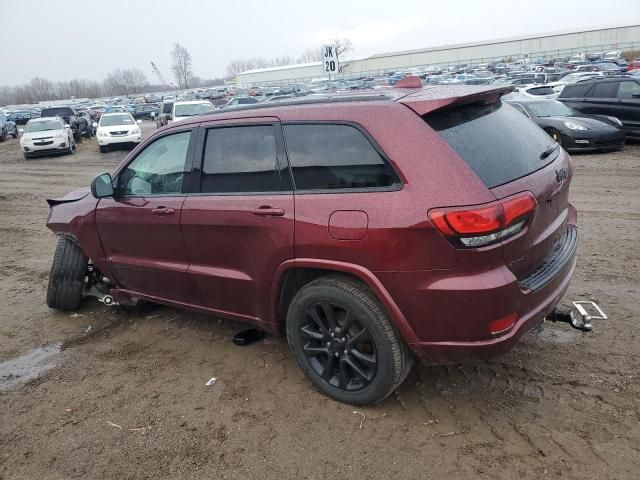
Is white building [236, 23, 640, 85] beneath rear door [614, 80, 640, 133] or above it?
above

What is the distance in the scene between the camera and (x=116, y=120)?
64.9 ft

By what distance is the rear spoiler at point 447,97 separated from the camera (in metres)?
2.87

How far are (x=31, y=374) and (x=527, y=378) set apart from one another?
3561mm

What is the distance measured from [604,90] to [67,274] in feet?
43.2

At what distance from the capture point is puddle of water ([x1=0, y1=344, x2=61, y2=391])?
12.7ft

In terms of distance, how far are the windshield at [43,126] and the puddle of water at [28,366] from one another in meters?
18.0

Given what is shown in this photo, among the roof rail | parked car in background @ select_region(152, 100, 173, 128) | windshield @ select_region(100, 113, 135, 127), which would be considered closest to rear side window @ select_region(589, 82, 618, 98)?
the roof rail

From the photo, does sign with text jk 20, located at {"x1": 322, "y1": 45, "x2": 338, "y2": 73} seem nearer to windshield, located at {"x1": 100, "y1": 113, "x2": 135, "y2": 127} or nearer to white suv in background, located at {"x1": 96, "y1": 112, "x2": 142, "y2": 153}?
white suv in background, located at {"x1": 96, "y1": 112, "x2": 142, "y2": 153}

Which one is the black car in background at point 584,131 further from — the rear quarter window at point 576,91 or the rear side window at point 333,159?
the rear side window at point 333,159

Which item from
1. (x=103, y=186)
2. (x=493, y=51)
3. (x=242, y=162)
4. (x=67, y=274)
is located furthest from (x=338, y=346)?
(x=493, y=51)

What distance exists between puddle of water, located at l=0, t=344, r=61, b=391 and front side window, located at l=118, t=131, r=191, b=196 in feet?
4.73

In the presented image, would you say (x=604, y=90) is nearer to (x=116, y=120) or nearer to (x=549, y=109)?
(x=549, y=109)

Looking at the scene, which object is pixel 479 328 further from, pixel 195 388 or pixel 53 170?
pixel 53 170

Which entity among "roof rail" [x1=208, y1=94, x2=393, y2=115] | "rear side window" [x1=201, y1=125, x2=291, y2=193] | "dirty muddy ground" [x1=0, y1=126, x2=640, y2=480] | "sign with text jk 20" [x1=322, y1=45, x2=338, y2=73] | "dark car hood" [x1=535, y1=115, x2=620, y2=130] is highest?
"sign with text jk 20" [x1=322, y1=45, x2=338, y2=73]
